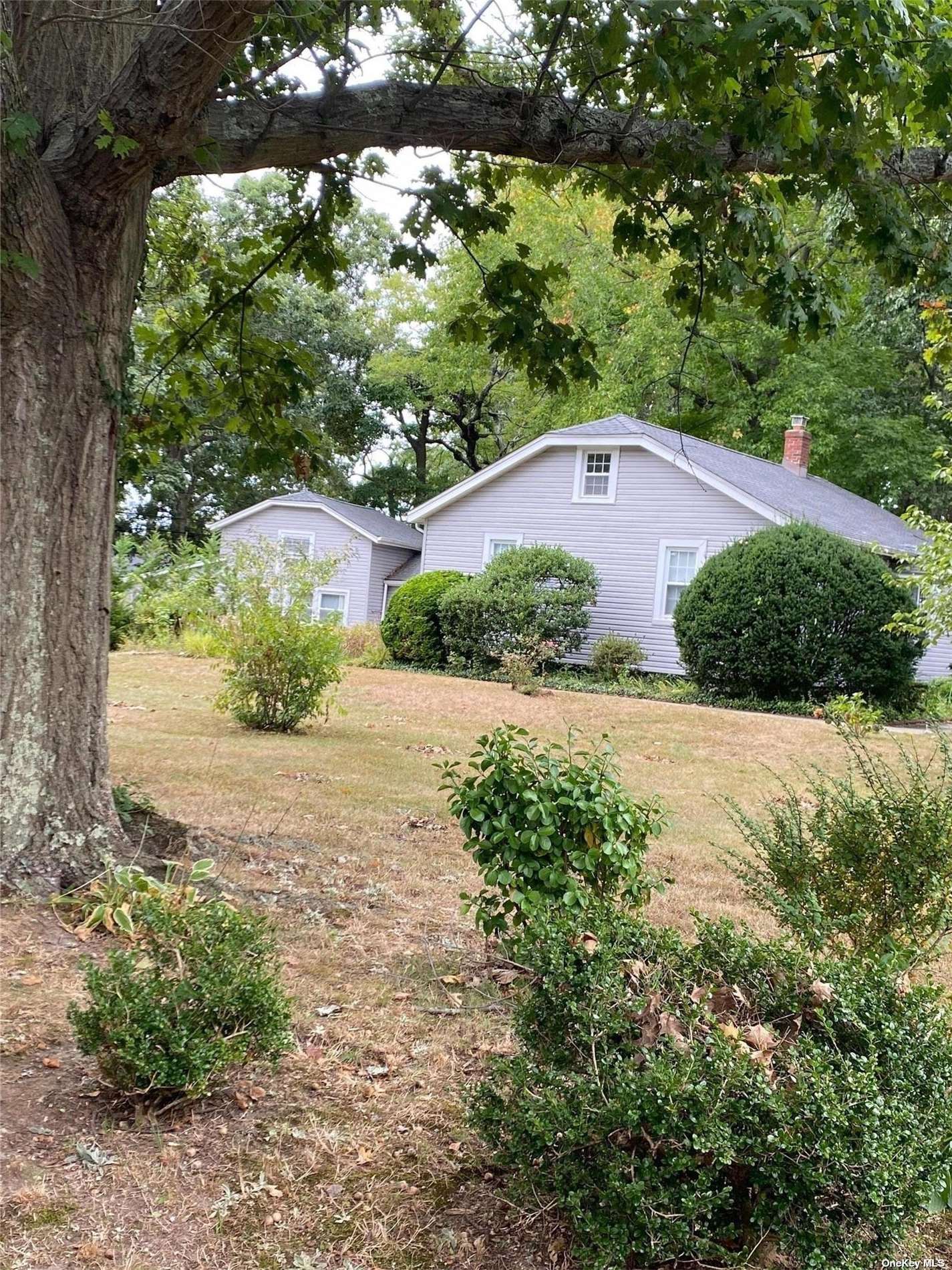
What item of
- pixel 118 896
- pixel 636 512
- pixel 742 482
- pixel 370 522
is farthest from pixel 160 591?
pixel 118 896

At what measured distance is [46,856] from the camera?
4.08 m

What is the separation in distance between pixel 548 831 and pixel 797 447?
22.5 metres

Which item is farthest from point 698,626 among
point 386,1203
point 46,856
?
point 386,1203

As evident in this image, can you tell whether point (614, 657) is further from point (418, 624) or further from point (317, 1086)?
point (317, 1086)

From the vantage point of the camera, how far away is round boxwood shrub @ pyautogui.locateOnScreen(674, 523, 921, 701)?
15289 mm

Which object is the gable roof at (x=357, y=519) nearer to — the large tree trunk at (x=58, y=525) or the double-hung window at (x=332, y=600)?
the double-hung window at (x=332, y=600)

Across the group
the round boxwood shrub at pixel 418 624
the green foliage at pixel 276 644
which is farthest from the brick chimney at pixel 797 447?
the green foliage at pixel 276 644

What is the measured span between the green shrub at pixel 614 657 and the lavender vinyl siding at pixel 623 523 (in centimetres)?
81

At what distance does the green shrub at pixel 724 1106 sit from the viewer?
1896 millimetres

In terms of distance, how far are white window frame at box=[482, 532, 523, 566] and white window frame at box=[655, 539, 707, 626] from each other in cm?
345

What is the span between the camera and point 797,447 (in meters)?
24.0

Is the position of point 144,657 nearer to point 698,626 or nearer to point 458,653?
point 458,653

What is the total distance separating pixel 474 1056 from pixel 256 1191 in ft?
3.35

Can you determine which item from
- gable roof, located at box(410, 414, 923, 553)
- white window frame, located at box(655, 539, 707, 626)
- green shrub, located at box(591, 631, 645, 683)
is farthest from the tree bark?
white window frame, located at box(655, 539, 707, 626)
